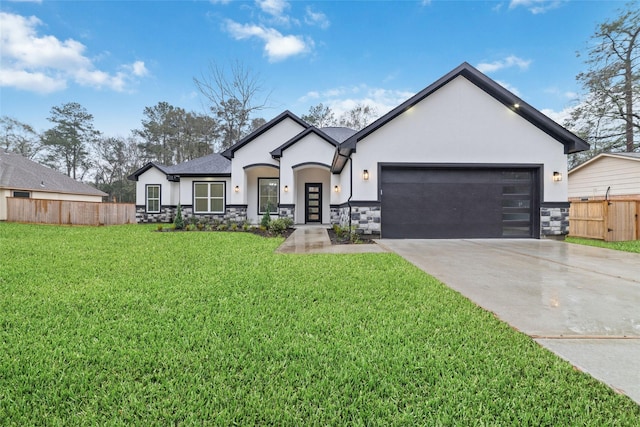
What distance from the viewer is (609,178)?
13172mm

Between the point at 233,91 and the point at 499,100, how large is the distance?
18.3 meters

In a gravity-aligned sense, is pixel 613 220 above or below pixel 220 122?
below

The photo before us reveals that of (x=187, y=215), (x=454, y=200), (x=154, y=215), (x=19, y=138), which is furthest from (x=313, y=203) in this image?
(x=19, y=138)

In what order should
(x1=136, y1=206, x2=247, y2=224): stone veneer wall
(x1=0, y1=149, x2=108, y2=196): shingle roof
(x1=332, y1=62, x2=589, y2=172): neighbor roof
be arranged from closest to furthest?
(x1=332, y1=62, x2=589, y2=172): neighbor roof < (x1=136, y1=206, x2=247, y2=224): stone veneer wall < (x1=0, y1=149, x2=108, y2=196): shingle roof

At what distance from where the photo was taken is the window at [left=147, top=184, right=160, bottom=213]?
16.1 m

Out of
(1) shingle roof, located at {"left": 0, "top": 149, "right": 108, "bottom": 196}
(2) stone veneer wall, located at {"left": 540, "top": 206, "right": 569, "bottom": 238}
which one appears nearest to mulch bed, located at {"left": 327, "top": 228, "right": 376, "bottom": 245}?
(2) stone veneer wall, located at {"left": 540, "top": 206, "right": 569, "bottom": 238}

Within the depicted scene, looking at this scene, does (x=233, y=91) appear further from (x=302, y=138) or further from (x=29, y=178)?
(x=29, y=178)

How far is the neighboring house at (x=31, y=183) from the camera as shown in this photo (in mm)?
15840

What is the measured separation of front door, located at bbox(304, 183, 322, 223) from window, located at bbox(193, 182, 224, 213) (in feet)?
14.9

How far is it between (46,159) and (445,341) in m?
38.3

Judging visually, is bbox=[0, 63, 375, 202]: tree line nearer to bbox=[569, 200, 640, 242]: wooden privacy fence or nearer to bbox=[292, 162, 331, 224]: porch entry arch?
bbox=[292, 162, 331, 224]: porch entry arch

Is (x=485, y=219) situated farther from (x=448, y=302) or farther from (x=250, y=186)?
(x=250, y=186)

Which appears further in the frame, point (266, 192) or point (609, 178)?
point (266, 192)

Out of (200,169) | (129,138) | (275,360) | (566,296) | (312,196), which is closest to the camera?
(275,360)
